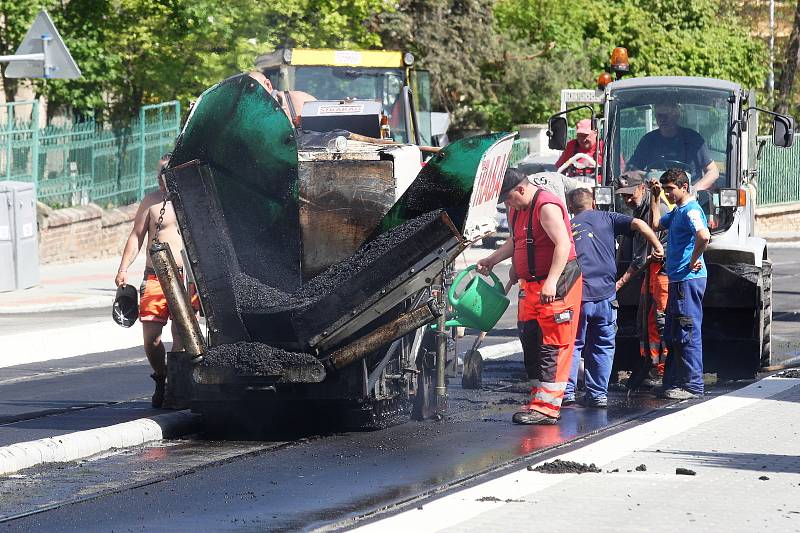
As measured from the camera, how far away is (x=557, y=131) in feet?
44.3

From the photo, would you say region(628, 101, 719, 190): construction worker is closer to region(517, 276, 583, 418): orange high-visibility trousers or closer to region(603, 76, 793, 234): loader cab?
region(603, 76, 793, 234): loader cab

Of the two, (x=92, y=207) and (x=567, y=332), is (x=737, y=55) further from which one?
(x=567, y=332)

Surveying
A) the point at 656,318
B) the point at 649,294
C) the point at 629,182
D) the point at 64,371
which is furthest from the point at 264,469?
the point at 64,371

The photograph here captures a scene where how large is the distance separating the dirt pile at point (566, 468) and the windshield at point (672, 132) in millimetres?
Answer: 5648

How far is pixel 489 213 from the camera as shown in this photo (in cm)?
943

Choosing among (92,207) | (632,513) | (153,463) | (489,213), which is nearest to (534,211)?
(489,213)

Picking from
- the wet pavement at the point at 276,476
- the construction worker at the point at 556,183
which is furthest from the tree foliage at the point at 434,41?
the wet pavement at the point at 276,476

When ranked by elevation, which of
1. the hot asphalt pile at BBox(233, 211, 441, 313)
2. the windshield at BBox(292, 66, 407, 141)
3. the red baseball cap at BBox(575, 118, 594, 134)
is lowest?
the hot asphalt pile at BBox(233, 211, 441, 313)

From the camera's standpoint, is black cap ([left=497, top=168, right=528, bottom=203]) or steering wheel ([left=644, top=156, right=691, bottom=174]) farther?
steering wheel ([left=644, top=156, right=691, bottom=174])

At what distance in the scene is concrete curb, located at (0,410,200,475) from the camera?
8.20 metres

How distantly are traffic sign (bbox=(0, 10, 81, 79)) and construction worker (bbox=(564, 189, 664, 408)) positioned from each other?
9031 mm

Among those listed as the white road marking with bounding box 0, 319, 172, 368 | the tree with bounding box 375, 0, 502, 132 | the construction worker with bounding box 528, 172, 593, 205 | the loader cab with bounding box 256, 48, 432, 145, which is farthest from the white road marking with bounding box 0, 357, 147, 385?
the tree with bounding box 375, 0, 502, 132

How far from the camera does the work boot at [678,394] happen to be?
425 inches

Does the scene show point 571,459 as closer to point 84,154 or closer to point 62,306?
point 62,306
